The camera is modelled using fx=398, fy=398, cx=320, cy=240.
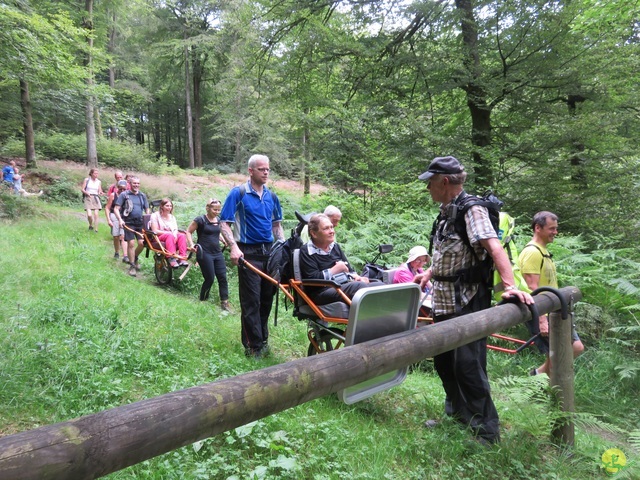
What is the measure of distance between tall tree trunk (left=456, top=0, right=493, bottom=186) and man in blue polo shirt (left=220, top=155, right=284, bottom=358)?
6295 millimetres

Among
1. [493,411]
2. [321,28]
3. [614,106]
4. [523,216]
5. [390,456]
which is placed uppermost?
[321,28]

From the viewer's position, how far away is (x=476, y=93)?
9.61 metres

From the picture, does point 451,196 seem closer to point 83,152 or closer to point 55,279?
point 55,279

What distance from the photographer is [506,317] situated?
2.49 meters

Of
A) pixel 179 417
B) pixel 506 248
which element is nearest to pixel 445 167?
pixel 506 248

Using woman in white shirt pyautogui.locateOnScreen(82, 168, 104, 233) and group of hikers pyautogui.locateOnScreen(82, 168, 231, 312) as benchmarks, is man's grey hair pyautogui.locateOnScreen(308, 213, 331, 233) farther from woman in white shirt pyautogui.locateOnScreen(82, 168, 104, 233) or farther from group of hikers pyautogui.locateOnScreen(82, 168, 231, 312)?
woman in white shirt pyautogui.locateOnScreen(82, 168, 104, 233)

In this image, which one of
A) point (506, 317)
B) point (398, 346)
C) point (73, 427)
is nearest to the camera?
point (73, 427)

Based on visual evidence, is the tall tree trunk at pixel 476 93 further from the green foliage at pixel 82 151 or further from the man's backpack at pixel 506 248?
the green foliage at pixel 82 151

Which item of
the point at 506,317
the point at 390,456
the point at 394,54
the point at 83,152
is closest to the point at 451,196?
the point at 506,317

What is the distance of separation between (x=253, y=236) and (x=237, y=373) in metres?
1.60

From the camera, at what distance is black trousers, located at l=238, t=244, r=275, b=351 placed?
15.7ft

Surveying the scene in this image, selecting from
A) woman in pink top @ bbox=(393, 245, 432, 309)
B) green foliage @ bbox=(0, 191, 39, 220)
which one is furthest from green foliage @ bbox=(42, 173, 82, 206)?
woman in pink top @ bbox=(393, 245, 432, 309)

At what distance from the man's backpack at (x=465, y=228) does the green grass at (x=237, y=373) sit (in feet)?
3.08

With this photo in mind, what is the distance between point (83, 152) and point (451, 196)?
2607 centimetres
